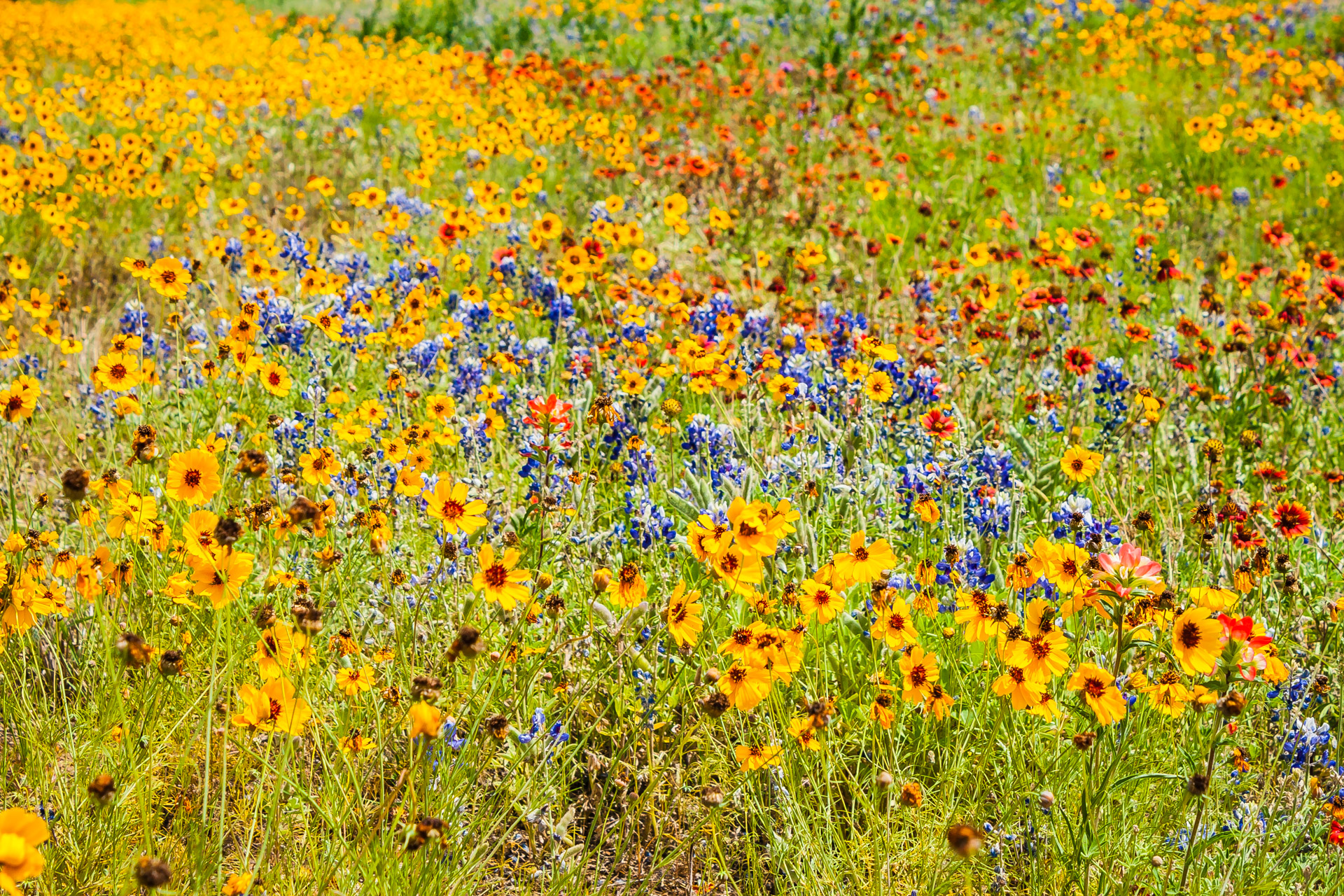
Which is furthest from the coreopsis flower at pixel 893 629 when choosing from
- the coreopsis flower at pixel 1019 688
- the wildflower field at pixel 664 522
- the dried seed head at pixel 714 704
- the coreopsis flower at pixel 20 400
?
the coreopsis flower at pixel 20 400

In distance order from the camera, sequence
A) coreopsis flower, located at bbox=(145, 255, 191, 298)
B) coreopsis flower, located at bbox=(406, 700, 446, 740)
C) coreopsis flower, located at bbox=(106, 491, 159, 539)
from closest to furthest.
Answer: coreopsis flower, located at bbox=(406, 700, 446, 740) → coreopsis flower, located at bbox=(106, 491, 159, 539) → coreopsis flower, located at bbox=(145, 255, 191, 298)

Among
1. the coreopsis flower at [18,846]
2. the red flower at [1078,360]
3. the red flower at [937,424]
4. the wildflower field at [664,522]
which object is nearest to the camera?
the coreopsis flower at [18,846]

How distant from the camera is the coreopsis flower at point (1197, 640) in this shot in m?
1.57

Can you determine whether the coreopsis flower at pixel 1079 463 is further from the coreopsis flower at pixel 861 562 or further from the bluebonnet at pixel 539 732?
the bluebonnet at pixel 539 732

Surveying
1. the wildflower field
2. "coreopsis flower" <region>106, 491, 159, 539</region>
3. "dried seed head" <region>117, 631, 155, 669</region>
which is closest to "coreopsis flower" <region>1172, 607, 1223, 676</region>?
the wildflower field

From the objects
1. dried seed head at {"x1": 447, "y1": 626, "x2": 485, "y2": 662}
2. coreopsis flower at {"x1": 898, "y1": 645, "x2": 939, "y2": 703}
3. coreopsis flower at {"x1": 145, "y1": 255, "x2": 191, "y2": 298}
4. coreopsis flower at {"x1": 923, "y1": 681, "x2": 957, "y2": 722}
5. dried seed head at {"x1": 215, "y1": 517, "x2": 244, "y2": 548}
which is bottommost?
coreopsis flower at {"x1": 923, "y1": 681, "x2": 957, "y2": 722}

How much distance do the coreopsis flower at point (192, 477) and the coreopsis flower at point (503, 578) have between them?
57 centimetres

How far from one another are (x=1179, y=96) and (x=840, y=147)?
10.7 ft

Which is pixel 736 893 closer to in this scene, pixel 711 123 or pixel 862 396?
pixel 862 396

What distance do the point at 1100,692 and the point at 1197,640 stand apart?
0.62 feet

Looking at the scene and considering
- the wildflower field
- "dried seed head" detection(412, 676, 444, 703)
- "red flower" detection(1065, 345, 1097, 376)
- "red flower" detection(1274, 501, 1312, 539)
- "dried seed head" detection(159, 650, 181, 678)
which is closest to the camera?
"dried seed head" detection(412, 676, 444, 703)

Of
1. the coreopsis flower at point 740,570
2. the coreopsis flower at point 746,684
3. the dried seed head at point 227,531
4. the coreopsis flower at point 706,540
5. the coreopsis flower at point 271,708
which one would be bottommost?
the coreopsis flower at point 746,684

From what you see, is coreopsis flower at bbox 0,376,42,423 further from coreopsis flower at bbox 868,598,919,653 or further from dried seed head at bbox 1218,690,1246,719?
dried seed head at bbox 1218,690,1246,719

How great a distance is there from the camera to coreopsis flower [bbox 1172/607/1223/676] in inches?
61.6
